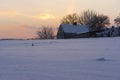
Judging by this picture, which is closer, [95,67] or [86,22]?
[95,67]

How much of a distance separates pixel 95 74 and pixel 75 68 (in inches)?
25.0

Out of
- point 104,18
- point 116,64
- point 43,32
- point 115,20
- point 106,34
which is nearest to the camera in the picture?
point 116,64

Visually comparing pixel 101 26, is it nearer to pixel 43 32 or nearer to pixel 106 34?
pixel 43 32

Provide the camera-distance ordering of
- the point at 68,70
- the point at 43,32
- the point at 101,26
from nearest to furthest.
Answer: the point at 68,70 → the point at 101,26 → the point at 43,32

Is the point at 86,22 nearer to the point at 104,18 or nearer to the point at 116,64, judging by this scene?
the point at 104,18

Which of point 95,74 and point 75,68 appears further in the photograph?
point 75,68

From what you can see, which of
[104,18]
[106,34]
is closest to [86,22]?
[104,18]

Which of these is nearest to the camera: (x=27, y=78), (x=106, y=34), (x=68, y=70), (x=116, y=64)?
(x=27, y=78)

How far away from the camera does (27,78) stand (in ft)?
12.9

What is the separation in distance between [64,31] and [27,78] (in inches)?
2475

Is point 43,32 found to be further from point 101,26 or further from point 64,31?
point 101,26

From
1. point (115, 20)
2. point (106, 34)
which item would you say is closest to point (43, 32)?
point (115, 20)

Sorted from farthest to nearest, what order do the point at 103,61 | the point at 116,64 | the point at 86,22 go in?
the point at 86,22 → the point at 103,61 → the point at 116,64

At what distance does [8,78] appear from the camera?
4.00 metres
